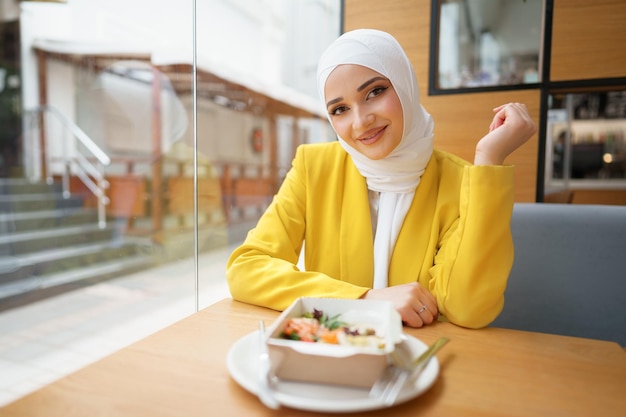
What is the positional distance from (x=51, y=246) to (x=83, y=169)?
1439 mm

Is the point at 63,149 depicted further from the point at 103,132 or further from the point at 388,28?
the point at 388,28

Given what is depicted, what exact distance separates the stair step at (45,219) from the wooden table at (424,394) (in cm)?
514

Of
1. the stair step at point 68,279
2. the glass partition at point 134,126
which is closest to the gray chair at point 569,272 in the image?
the glass partition at point 134,126

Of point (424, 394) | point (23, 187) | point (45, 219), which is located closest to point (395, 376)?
point (424, 394)

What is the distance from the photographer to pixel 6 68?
213 inches

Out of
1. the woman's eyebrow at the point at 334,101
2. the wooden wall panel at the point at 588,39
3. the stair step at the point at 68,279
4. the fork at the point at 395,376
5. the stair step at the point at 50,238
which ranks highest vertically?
the wooden wall panel at the point at 588,39

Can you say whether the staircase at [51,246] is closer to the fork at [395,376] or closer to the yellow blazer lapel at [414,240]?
the yellow blazer lapel at [414,240]

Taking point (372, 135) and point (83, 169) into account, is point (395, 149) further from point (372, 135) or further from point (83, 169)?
point (83, 169)

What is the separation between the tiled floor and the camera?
2646 mm

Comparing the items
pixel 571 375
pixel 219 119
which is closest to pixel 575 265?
pixel 571 375

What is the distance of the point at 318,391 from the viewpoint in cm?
53

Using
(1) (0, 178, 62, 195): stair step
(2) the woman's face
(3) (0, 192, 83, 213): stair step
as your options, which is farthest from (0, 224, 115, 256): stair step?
(2) the woman's face

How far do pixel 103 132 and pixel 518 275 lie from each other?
20.2 ft

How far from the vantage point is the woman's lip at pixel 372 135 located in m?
1.09
